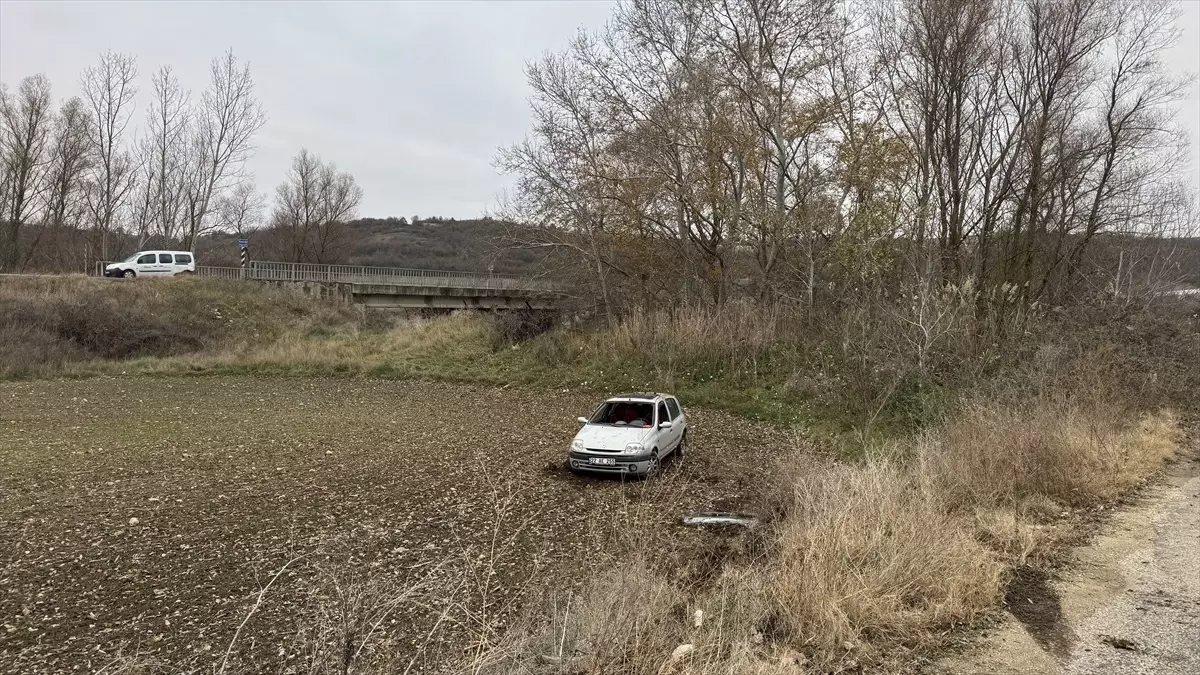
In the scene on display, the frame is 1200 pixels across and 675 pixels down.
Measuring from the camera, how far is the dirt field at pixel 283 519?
5973 millimetres

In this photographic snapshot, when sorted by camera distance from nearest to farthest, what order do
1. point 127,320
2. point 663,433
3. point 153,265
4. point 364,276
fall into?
point 663,433
point 127,320
point 153,265
point 364,276

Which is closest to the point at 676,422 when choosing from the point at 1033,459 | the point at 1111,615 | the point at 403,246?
the point at 1033,459

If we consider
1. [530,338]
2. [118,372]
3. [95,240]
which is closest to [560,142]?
[530,338]

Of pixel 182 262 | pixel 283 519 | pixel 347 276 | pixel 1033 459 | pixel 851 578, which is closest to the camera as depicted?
pixel 851 578

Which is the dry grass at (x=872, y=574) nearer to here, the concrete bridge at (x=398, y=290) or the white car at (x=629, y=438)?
the white car at (x=629, y=438)

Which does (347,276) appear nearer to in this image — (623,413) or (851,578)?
(623,413)

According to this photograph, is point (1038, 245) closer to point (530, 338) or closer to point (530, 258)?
point (530, 338)

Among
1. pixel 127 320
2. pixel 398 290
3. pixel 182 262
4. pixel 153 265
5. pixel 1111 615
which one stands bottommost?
pixel 1111 615

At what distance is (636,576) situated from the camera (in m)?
5.33

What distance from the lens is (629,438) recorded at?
36.6 ft

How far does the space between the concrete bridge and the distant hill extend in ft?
9.67

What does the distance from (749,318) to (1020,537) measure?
15.4m

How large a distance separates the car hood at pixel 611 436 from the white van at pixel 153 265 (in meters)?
35.6

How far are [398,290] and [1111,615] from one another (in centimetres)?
4269
